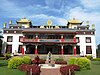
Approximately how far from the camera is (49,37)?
4691 cm

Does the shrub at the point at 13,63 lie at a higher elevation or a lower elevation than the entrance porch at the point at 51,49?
lower

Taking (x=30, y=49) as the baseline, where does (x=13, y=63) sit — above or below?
below

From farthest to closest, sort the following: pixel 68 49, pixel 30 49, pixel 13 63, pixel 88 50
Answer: pixel 88 50 < pixel 68 49 < pixel 30 49 < pixel 13 63

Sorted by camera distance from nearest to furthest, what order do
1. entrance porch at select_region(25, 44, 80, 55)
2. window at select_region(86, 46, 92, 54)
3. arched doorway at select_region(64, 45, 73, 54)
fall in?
1. entrance porch at select_region(25, 44, 80, 55)
2. arched doorway at select_region(64, 45, 73, 54)
3. window at select_region(86, 46, 92, 54)

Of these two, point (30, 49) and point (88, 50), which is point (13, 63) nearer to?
point (30, 49)

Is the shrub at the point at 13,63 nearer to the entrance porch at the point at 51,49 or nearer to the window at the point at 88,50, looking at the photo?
the entrance porch at the point at 51,49

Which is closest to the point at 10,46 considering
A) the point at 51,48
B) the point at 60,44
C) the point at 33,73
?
the point at 51,48

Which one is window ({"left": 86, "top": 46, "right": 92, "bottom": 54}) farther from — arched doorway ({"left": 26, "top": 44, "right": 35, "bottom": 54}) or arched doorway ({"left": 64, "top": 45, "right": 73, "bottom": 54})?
arched doorway ({"left": 26, "top": 44, "right": 35, "bottom": 54})

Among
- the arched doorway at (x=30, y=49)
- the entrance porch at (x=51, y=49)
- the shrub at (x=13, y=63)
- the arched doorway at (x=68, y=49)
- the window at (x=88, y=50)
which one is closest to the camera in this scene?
the shrub at (x=13, y=63)

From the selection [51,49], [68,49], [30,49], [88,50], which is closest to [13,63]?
[30,49]

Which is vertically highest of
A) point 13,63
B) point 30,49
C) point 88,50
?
point 30,49

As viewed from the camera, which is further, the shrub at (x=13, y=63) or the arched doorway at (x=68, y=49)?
the arched doorway at (x=68, y=49)

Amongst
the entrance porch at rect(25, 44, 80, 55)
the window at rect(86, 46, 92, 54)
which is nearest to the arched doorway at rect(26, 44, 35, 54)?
the entrance porch at rect(25, 44, 80, 55)

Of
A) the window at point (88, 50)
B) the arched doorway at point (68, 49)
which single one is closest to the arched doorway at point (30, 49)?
the arched doorway at point (68, 49)
